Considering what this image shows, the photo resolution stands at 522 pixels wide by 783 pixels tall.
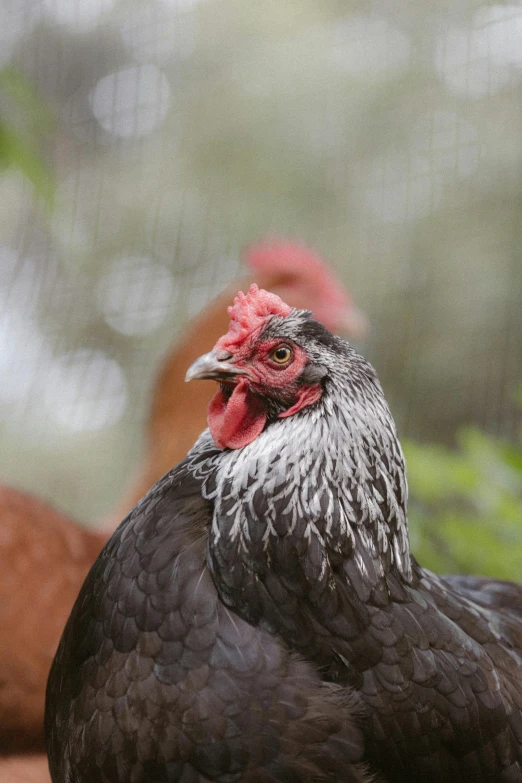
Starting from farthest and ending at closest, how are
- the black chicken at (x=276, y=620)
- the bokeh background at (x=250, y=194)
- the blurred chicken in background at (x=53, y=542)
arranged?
the bokeh background at (x=250, y=194) → the blurred chicken in background at (x=53, y=542) → the black chicken at (x=276, y=620)

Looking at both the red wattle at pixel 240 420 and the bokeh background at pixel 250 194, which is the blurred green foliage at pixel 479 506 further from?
the red wattle at pixel 240 420

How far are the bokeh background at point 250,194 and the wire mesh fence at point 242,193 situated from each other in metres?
0.01

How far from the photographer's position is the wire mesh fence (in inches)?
147

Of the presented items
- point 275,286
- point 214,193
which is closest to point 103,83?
point 214,193

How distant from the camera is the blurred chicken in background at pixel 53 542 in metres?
2.07

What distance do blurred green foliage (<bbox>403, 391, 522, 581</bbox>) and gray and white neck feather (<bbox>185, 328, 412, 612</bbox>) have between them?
148cm

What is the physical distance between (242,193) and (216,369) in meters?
2.93

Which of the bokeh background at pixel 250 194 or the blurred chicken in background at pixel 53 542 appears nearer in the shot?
the blurred chicken in background at pixel 53 542

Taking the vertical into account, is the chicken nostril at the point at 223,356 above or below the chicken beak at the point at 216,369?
above

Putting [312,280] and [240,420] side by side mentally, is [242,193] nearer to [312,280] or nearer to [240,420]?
[312,280]

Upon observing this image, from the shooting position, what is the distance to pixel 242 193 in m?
4.09

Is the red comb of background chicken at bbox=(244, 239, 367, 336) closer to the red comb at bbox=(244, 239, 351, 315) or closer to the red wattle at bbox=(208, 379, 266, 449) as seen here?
the red comb at bbox=(244, 239, 351, 315)

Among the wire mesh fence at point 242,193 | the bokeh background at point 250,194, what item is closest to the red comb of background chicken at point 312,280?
the wire mesh fence at point 242,193

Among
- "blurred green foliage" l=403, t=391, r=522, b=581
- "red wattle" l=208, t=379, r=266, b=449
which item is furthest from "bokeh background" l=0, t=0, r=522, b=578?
"red wattle" l=208, t=379, r=266, b=449
